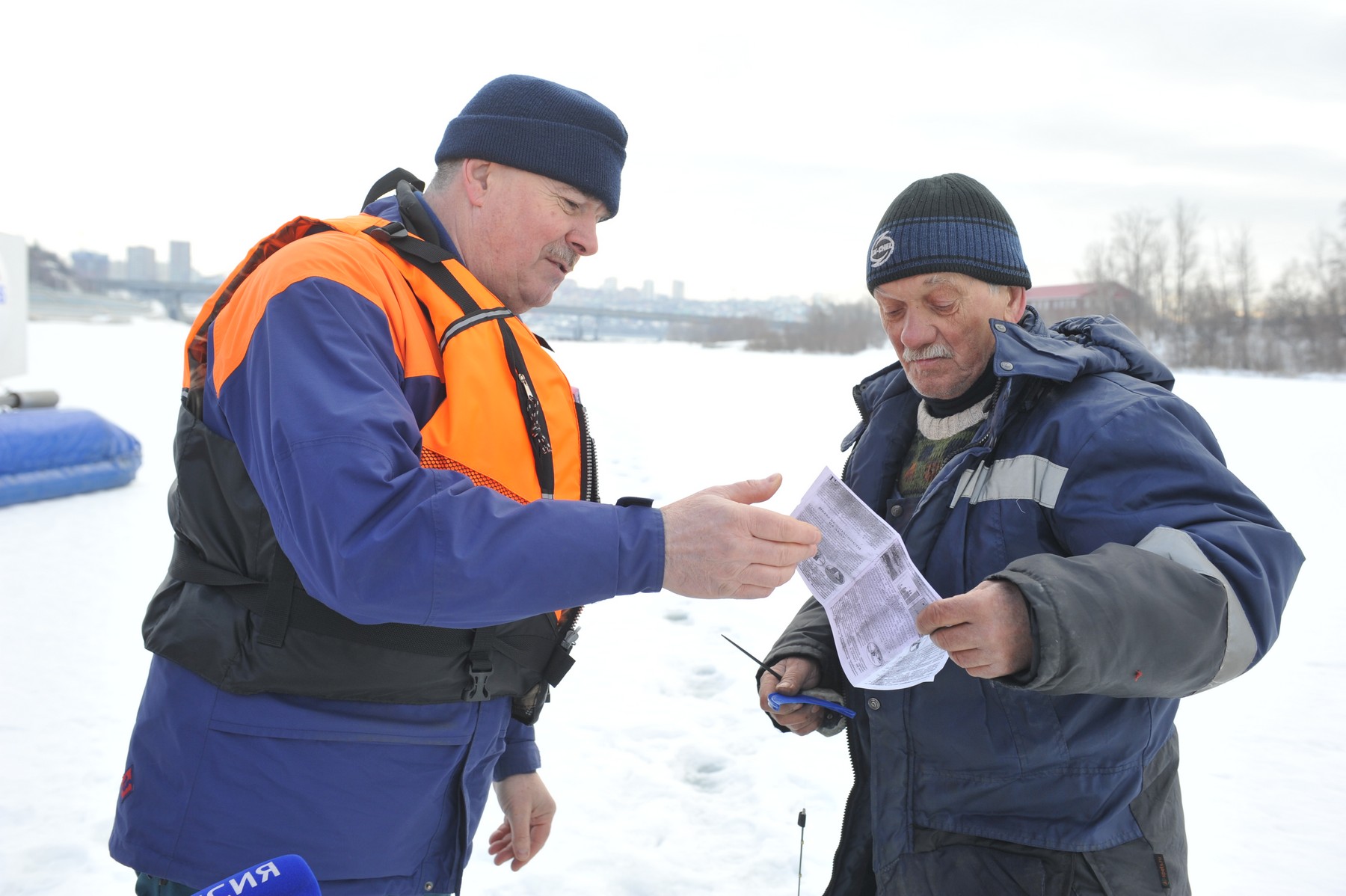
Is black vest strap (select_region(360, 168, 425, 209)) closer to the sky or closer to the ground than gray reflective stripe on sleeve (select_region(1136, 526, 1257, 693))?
closer to the sky

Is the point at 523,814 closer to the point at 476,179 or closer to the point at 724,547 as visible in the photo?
the point at 724,547

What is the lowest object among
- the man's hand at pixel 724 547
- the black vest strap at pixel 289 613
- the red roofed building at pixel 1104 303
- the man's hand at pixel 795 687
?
the man's hand at pixel 795 687

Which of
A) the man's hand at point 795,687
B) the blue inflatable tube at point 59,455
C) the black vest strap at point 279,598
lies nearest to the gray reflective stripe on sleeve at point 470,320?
the black vest strap at point 279,598

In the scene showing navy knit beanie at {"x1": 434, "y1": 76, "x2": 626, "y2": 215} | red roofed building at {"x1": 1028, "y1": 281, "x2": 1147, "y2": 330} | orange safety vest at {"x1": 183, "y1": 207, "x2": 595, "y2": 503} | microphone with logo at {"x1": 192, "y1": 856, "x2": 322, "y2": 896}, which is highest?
red roofed building at {"x1": 1028, "y1": 281, "x2": 1147, "y2": 330}

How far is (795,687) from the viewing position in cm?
227

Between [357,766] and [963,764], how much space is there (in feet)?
4.22

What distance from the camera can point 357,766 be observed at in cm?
165

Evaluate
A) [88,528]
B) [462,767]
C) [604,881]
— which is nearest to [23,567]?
[88,528]

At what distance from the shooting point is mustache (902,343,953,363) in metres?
2.25

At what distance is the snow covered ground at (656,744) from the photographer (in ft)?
Answer: 10.7

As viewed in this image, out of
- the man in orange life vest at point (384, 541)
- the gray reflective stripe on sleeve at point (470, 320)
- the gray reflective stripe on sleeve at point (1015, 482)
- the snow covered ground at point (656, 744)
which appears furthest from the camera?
the snow covered ground at point (656, 744)

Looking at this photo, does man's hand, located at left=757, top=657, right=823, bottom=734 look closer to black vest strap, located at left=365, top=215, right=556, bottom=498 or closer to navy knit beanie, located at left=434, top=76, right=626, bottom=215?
black vest strap, located at left=365, top=215, right=556, bottom=498

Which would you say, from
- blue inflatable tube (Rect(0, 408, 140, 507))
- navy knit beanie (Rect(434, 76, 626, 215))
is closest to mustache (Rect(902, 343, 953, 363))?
navy knit beanie (Rect(434, 76, 626, 215))

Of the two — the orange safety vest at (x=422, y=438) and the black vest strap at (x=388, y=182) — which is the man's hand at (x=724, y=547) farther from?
the black vest strap at (x=388, y=182)
